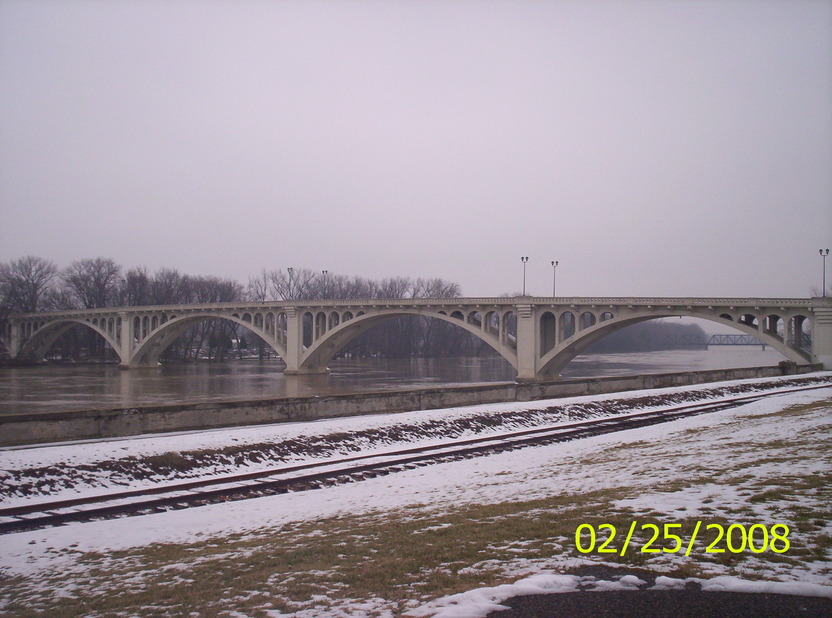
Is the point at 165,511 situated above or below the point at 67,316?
below

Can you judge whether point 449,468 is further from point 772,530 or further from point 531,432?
point 772,530

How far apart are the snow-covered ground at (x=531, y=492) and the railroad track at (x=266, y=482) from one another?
690 millimetres

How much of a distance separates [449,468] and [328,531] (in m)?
5.01

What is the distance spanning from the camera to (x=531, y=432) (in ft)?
62.8

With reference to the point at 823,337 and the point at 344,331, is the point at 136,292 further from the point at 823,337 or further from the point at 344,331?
the point at 823,337

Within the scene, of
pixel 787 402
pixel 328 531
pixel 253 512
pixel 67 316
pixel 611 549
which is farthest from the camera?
pixel 67 316

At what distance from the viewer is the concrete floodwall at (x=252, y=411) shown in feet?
53.6

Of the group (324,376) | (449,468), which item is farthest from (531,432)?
(324,376)

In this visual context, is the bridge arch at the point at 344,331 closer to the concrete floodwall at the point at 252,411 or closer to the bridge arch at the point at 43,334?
the concrete floodwall at the point at 252,411
